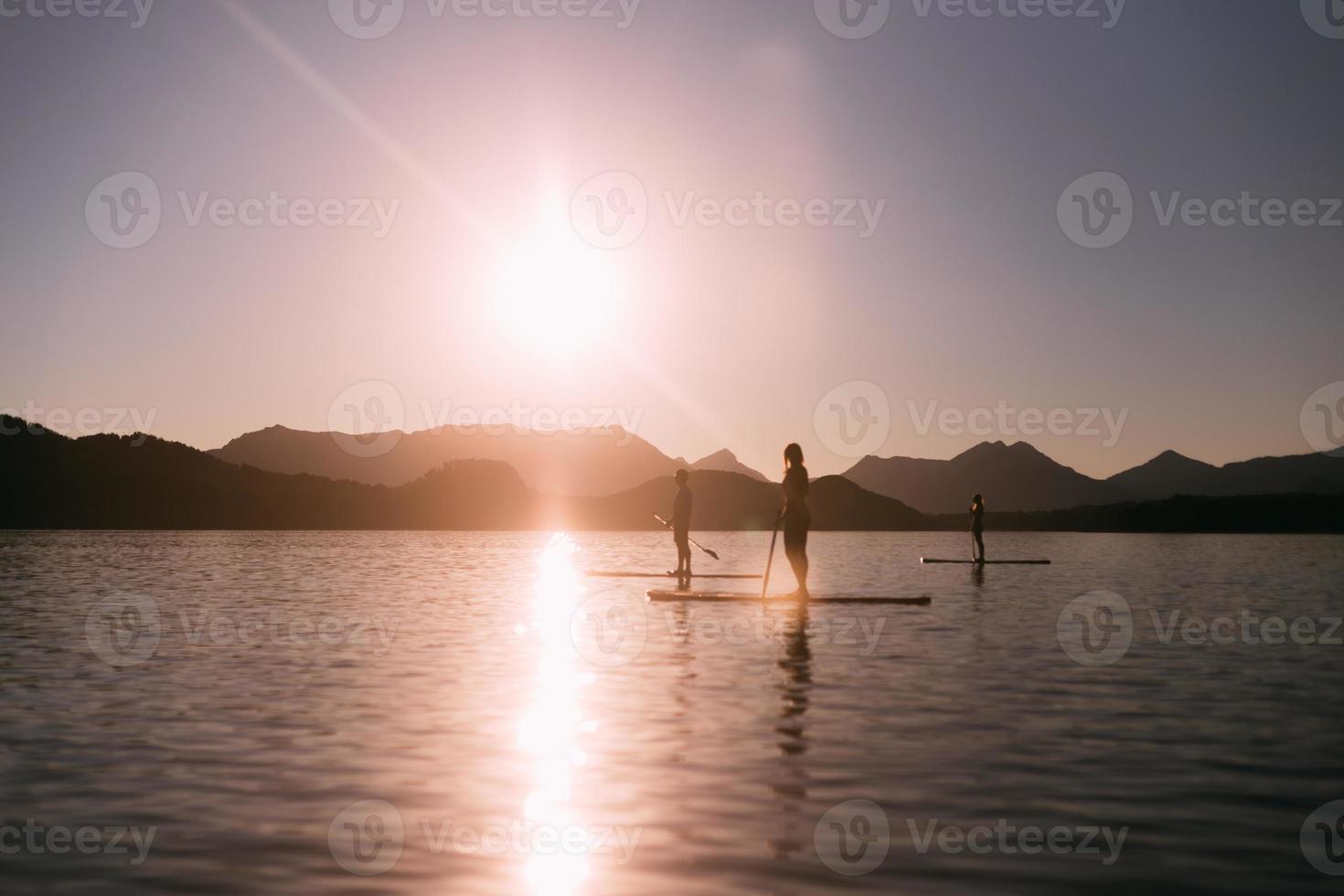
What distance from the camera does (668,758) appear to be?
32.9 ft

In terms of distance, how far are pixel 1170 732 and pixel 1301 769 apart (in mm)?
1793

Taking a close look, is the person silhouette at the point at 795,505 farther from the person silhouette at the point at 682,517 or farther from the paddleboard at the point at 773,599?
the person silhouette at the point at 682,517

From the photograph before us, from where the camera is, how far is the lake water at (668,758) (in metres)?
6.92

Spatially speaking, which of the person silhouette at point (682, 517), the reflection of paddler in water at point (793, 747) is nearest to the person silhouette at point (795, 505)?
the reflection of paddler in water at point (793, 747)

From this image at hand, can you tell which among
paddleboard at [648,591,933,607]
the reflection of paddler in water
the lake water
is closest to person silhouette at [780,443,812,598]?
paddleboard at [648,591,933,607]

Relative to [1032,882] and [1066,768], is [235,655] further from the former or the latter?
[1032,882]

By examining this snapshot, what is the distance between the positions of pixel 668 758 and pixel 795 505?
15076mm

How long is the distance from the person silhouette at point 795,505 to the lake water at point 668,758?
2.80 metres

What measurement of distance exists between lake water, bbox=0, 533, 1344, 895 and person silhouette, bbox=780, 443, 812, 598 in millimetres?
2800

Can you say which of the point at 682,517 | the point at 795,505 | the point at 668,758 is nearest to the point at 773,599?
the point at 795,505

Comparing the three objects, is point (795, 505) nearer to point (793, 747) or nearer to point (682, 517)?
→ point (682, 517)

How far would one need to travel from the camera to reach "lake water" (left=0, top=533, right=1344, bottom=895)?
6918 millimetres

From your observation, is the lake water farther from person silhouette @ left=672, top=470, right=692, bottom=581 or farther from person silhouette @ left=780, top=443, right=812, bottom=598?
person silhouette @ left=672, top=470, right=692, bottom=581

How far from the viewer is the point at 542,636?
20891 mm
